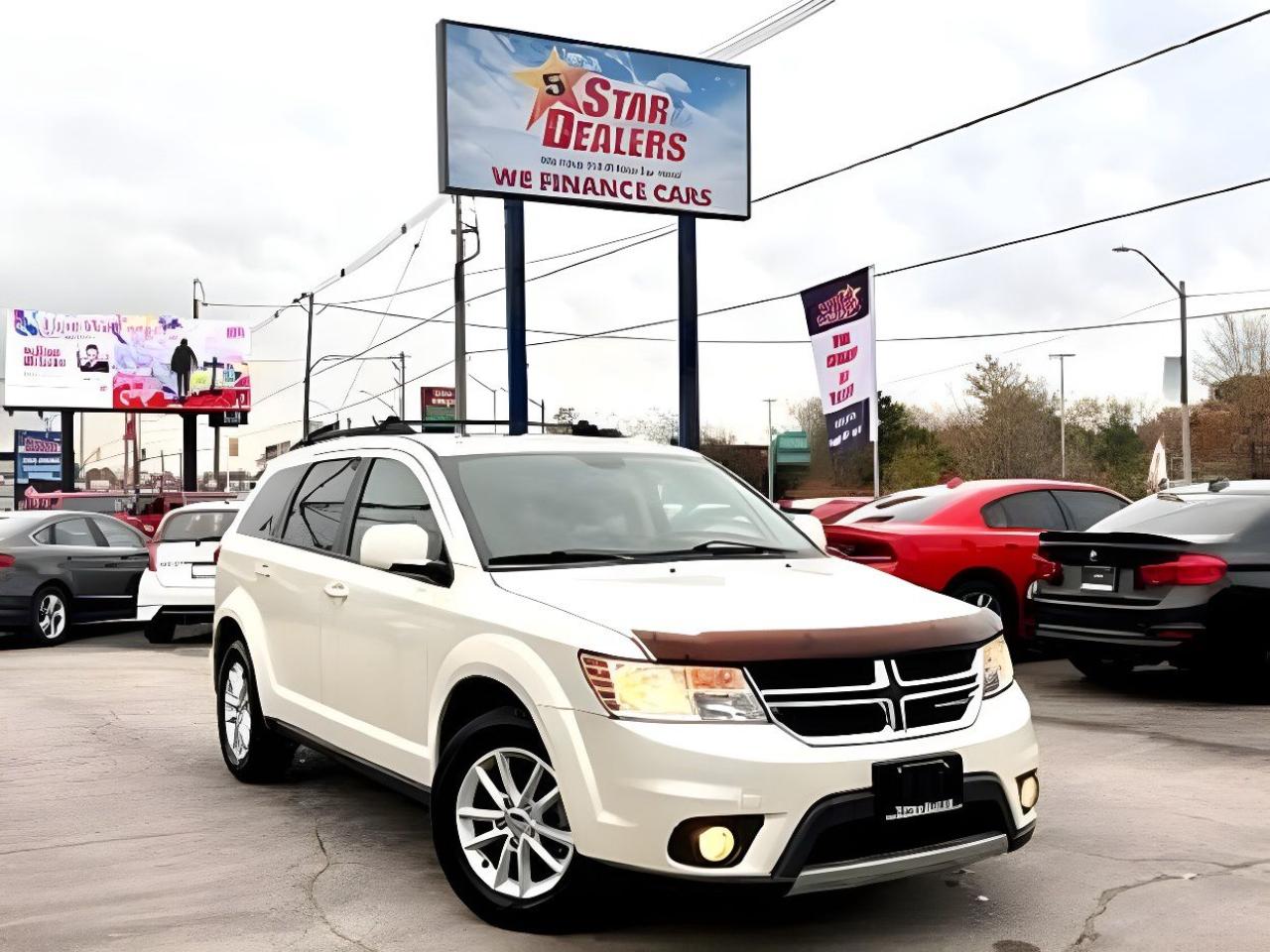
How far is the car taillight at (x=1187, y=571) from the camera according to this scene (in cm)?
897

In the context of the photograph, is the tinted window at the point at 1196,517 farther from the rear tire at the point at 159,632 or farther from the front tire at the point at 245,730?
the rear tire at the point at 159,632

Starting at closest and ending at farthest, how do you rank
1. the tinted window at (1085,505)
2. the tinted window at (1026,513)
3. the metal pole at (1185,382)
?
the tinted window at (1026,513)
the tinted window at (1085,505)
the metal pole at (1185,382)

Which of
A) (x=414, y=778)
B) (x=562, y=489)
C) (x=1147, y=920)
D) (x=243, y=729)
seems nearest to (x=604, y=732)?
(x=414, y=778)

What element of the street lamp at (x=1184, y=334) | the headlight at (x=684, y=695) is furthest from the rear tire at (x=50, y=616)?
A: the street lamp at (x=1184, y=334)

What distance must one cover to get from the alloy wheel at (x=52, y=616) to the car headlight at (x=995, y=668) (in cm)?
1297

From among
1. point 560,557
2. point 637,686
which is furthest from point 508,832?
point 560,557

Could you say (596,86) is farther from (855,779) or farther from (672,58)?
(855,779)

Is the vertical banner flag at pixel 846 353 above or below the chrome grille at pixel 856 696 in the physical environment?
above

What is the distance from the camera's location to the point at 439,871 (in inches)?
207

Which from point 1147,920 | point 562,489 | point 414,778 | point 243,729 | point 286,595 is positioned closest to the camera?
point 1147,920

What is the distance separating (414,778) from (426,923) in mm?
615

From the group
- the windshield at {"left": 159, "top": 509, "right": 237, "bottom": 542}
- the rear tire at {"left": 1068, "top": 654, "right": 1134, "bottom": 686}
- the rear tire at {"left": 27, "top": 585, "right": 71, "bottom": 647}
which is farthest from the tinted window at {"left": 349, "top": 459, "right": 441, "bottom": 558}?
the rear tire at {"left": 27, "top": 585, "right": 71, "bottom": 647}

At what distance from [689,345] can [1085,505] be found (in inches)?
378

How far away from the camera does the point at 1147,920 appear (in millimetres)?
4566
